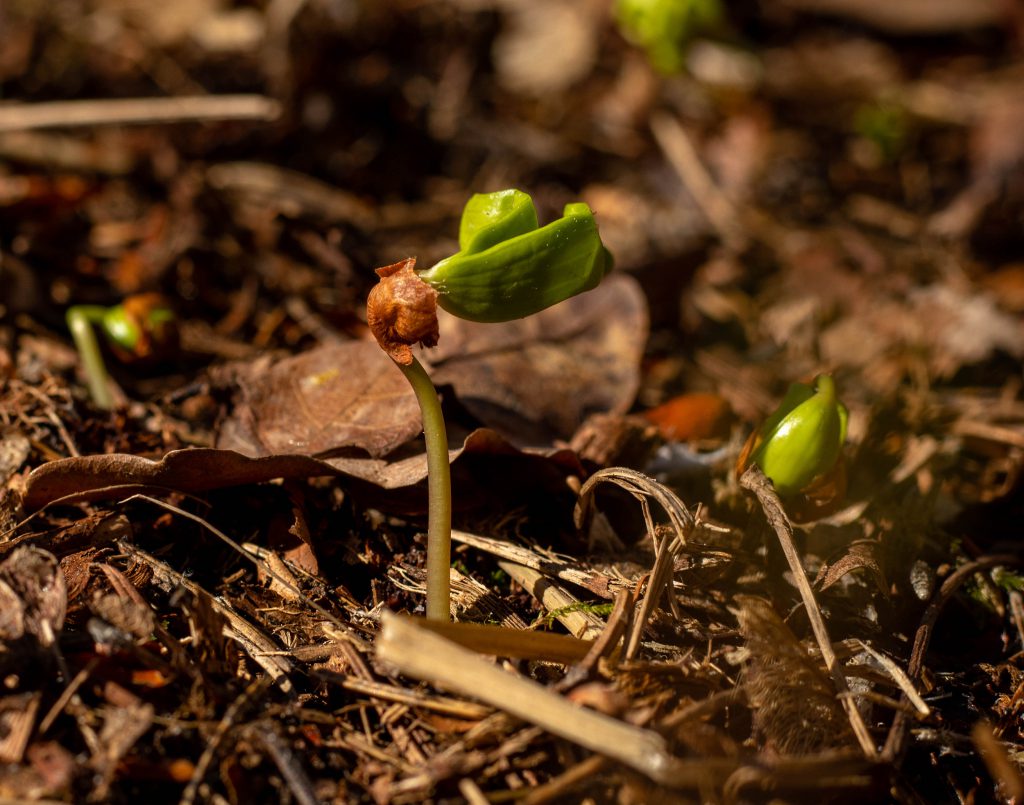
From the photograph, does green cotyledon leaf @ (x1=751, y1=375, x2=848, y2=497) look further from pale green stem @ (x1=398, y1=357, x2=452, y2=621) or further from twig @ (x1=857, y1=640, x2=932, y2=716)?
pale green stem @ (x1=398, y1=357, x2=452, y2=621)

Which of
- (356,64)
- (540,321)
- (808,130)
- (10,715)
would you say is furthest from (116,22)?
(10,715)

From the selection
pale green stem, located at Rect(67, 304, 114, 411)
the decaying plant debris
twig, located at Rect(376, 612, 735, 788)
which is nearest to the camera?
twig, located at Rect(376, 612, 735, 788)

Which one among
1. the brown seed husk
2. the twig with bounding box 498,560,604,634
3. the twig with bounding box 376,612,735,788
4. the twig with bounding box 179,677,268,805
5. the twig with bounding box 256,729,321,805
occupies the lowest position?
the twig with bounding box 498,560,604,634

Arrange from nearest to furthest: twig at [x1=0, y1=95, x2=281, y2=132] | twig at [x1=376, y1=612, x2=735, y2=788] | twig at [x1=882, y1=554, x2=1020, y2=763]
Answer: twig at [x1=376, y1=612, x2=735, y2=788] → twig at [x1=882, y1=554, x2=1020, y2=763] → twig at [x1=0, y1=95, x2=281, y2=132]

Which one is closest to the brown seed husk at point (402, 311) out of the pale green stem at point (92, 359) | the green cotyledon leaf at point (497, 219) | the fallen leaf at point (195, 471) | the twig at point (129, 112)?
the green cotyledon leaf at point (497, 219)

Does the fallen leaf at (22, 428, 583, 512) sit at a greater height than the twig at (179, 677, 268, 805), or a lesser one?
greater

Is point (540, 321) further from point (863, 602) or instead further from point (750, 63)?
point (750, 63)

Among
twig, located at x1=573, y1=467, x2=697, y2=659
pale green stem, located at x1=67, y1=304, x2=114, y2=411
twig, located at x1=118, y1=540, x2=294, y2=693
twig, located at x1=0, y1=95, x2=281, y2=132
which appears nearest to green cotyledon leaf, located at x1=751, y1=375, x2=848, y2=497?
twig, located at x1=573, y1=467, x2=697, y2=659
